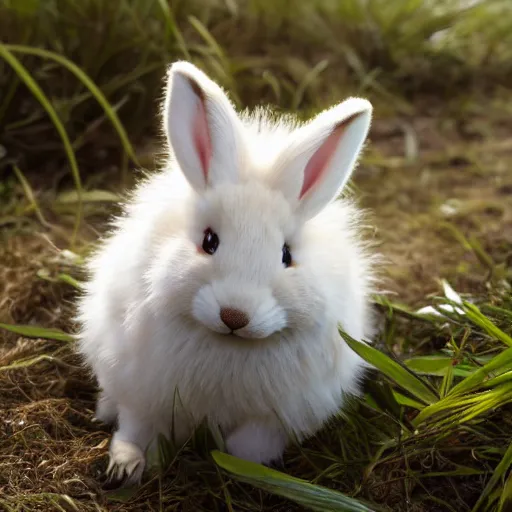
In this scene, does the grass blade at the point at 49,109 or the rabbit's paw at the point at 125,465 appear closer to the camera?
the rabbit's paw at the point at 125,465

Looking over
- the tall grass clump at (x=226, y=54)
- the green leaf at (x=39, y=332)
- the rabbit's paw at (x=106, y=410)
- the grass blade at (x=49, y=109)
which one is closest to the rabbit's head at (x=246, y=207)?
the rabbit's paw at (x=106, y=410)

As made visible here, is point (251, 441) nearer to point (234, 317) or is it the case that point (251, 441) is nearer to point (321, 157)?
point (234, 317)

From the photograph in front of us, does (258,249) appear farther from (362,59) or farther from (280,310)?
(362,59)

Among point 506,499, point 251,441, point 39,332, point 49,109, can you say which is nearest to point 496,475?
point 506,499

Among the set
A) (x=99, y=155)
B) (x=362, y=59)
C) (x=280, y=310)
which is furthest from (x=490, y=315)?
(x=362, y=59)

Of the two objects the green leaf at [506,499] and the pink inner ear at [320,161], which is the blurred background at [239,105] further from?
the pink inner ear at [320,161]

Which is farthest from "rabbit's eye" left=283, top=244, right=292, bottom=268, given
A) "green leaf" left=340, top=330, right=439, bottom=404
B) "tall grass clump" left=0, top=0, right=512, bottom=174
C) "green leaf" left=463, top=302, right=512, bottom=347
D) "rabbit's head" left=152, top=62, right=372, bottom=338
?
"tall grass clump" left=0, top=0, right=512, bottom=174
